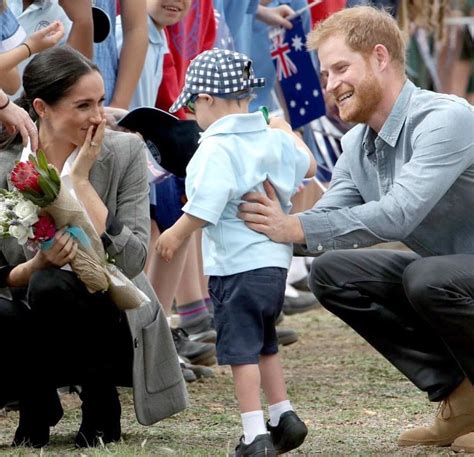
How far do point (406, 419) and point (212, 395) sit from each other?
96cm

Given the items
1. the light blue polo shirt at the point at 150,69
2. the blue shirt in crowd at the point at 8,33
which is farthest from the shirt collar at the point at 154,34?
the blue shirt in crowd at the point at 8,33

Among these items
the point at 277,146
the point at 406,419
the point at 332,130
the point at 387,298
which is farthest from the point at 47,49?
the point at 332,130

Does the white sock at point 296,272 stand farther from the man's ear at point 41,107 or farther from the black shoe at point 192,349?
the man's ear at point 41,107

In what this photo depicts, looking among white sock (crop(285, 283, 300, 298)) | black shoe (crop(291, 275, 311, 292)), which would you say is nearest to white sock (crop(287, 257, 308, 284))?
black shoe (crop(291, 275, 311, 292))

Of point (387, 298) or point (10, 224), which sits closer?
point (10, 224)

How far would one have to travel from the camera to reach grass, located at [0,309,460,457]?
4.69 m

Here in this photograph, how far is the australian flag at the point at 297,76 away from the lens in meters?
7.62

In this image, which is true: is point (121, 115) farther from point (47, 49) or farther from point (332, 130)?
point (332, 130)

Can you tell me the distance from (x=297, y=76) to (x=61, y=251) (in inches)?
130

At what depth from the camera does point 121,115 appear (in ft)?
18.1

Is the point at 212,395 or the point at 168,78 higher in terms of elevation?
the point at 168,78

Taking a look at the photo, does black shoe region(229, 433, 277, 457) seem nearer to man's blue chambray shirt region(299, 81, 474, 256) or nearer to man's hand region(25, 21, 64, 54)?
man's blue chambray shirt region(299, 81, 474, 256)

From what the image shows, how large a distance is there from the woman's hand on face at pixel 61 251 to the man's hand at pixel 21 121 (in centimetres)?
Answer: 45

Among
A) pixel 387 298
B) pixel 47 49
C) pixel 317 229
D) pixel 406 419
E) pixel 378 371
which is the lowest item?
pixel 378 371
